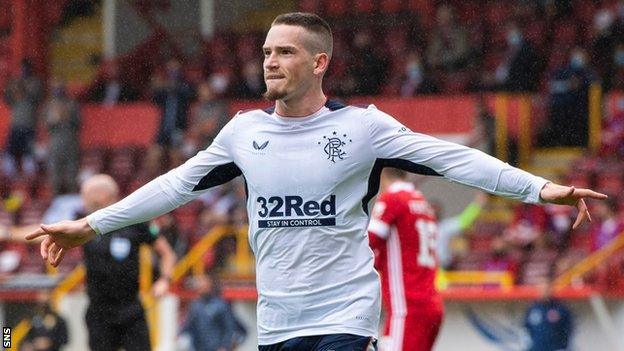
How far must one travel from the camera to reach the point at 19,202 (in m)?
21.2

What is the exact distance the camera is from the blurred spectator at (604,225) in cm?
1519

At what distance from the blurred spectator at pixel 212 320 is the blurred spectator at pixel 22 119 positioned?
7492mm

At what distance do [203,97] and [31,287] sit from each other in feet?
12.5

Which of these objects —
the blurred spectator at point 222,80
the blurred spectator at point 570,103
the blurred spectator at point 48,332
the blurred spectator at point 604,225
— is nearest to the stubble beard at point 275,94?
the blurred spectator at point 48,332

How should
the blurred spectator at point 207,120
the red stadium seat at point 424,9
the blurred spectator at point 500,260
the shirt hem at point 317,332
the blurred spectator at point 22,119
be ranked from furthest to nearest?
the blurred spectator at point 22,119, the red stadium seat at point 424,9, the blurred spectator at point 207,120, the blurred spectator at point 500,260, the shirt hem at point 317,332

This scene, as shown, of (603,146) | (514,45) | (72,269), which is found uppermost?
(514,45)

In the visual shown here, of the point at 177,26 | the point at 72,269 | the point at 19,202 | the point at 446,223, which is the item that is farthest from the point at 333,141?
the point at 177,26

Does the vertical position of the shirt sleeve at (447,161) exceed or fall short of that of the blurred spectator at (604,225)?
it exceeds it

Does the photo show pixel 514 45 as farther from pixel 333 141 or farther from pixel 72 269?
pixel 333 141

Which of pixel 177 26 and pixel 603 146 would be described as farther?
pixel 177 26

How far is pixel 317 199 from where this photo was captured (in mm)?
5414

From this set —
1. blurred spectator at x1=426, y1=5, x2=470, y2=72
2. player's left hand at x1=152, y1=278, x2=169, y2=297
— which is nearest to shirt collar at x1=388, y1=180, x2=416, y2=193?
player's left hand at x1=152, y1=278, x2=169, y2=297

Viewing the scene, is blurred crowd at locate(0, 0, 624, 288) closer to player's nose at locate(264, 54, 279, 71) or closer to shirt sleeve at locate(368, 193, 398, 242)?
shirt sleeve at locate(368, 193, 398, 242)

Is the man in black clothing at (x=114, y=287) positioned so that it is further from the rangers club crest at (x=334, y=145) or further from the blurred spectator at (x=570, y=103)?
the blurred spectator at (x=570, y=103)
